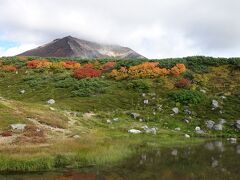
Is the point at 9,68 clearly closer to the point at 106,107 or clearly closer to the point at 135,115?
the point at 106,107

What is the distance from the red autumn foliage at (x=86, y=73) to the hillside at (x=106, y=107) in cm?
17

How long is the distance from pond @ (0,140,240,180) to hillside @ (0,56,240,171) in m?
1.64

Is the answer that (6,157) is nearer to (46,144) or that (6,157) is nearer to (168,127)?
(46,144)

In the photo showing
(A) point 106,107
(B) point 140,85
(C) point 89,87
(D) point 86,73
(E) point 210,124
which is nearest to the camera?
(E) point 210,124

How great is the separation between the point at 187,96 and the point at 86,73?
2082 centimetres

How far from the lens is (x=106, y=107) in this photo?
62344 mm

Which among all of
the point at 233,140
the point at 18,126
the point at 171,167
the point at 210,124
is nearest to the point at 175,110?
the point at 210,124

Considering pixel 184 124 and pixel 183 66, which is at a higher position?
pixel 183 66

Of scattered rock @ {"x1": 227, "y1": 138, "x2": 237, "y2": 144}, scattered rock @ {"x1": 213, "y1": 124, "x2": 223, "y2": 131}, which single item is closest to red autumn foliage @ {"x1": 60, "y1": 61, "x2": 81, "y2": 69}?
scattered rock @ {"x1": 213, "y1": 124, "x2": 223, "y2": 131}

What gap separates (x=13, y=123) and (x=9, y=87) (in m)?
33.8

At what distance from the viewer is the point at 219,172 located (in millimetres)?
32219

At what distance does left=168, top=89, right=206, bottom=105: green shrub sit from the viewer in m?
63.8

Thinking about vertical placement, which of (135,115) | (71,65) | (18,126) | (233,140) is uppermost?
(71,65)

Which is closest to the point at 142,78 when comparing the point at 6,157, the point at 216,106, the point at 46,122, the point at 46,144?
the point at 216,106
